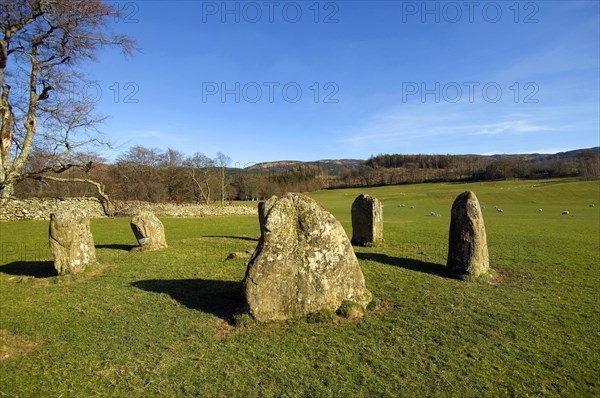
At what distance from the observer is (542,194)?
56844 millimetres

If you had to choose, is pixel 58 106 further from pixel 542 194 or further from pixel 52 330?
pixel 542 194

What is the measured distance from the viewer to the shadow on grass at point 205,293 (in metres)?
8.06

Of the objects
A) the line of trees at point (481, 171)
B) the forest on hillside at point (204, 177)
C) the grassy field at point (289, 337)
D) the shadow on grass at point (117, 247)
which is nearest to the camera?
the grassy field at point (289, 337)

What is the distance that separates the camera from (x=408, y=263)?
12.8m

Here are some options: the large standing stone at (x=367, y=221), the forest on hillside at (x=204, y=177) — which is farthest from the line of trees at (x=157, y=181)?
the large standing stone at (x=367, y=221)

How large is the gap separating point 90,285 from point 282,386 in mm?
7421

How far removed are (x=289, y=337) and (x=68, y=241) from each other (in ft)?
26.7

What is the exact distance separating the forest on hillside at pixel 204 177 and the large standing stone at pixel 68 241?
48.5 inches

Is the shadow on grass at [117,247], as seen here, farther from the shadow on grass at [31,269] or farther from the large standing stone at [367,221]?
the large standing stone at [367,221]

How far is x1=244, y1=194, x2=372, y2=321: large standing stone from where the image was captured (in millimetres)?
7359

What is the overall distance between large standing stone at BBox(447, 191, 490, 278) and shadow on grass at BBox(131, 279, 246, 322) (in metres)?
6.85

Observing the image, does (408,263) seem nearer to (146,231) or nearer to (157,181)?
(146,231)

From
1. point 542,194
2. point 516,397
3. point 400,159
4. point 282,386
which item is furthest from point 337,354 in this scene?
point 400,159

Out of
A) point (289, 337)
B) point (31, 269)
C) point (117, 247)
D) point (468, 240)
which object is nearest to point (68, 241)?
point (31, 269)
